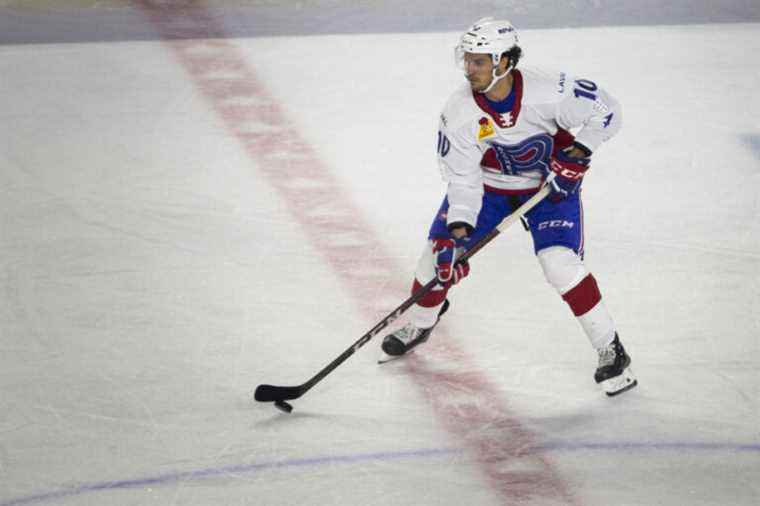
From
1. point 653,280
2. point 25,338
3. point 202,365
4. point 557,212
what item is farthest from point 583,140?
point 25,338

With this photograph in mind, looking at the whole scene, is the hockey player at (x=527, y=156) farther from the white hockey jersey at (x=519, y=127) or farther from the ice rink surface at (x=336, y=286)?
the ice rink surface at (x=336, y=286)

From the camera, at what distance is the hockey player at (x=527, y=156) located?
3357 millimetres

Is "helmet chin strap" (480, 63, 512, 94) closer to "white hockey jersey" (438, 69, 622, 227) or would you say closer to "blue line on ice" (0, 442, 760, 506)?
"white hockey jersey" (438, 69, 622, 227)

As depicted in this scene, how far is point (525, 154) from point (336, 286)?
0.92 m

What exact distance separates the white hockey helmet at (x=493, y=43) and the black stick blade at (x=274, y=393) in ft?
3.32

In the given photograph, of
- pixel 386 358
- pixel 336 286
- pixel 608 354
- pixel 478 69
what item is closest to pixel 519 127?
pixel 478 69

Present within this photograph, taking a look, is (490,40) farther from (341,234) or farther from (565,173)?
(341,234)

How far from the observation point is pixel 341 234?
172 inches

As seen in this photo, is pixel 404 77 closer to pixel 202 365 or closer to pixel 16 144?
pixel 16 144

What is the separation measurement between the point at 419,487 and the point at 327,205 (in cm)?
166

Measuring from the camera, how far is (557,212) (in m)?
3.47

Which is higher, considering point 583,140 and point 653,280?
point 583,140

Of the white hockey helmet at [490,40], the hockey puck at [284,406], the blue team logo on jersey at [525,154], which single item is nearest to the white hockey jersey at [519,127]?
the blue team logo on jersey at [525,154]

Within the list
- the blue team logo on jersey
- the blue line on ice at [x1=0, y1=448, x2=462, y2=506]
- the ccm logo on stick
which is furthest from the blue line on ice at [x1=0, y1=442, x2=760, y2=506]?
the blue team logo on jersey
